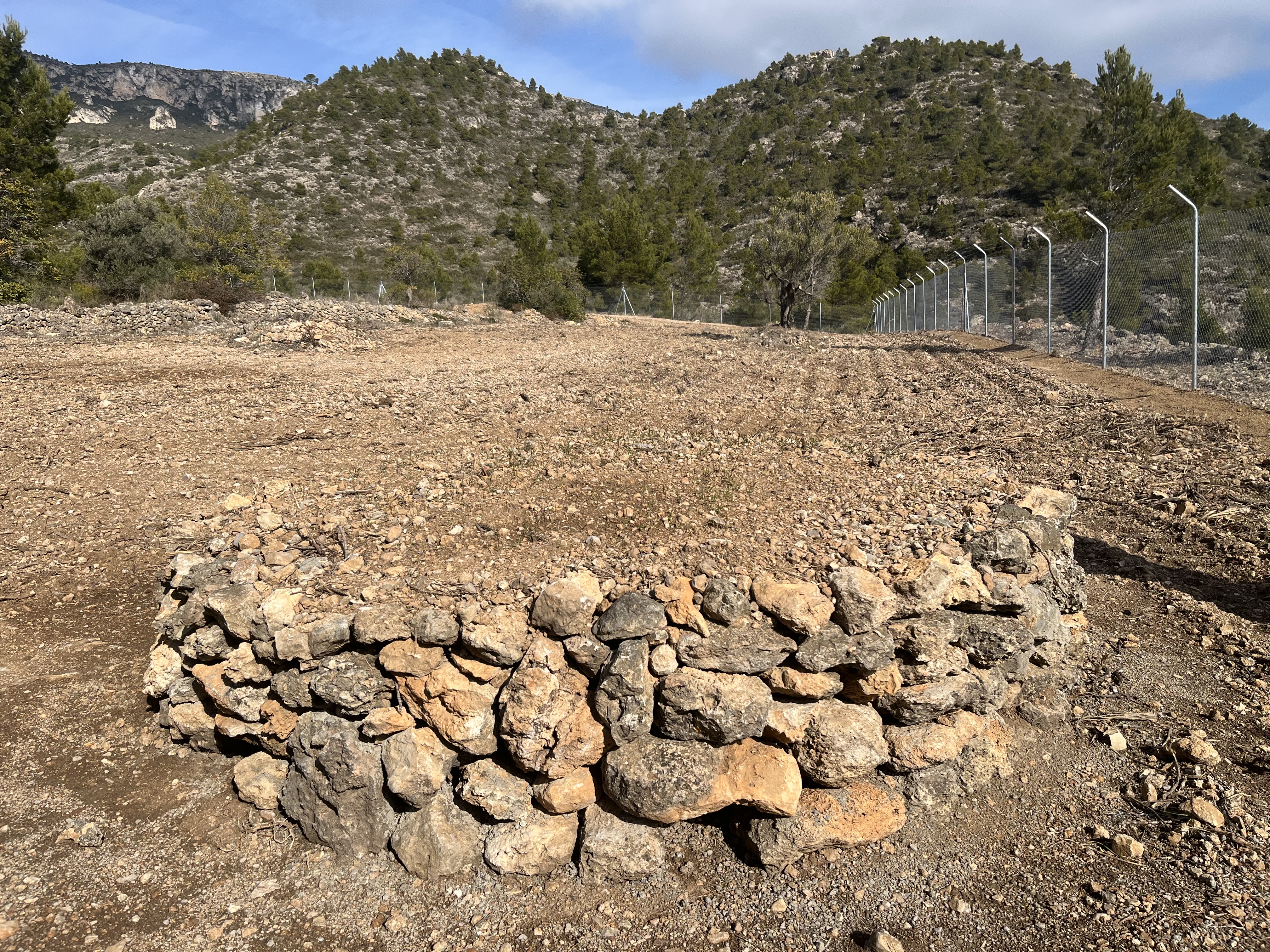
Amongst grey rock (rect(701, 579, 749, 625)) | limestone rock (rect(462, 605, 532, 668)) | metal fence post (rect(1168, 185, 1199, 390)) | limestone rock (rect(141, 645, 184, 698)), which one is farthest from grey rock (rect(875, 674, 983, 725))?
metal fence post (rect(1168, 185, 1199, 390))

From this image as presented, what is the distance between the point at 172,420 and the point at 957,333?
65.1ft

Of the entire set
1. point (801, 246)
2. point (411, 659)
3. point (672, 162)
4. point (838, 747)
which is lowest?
point (838, 747)

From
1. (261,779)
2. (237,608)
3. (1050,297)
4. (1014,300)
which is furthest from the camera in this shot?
(1014,300)

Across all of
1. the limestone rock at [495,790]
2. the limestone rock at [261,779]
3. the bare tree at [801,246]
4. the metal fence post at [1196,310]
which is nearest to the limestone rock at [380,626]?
the limestone rock at [495,790]

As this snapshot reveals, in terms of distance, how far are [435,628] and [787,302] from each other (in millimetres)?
20807

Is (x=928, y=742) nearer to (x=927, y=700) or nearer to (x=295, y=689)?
(x=927, y=700)

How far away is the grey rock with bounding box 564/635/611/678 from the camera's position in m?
3.23

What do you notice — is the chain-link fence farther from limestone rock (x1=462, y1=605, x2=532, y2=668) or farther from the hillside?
the hillside

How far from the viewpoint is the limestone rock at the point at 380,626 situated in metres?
3.33

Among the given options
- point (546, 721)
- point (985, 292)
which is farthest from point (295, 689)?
point (985, 292)

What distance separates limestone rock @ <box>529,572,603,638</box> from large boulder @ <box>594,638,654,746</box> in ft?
0.80

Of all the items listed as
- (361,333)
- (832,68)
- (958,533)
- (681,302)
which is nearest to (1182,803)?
(958,533)

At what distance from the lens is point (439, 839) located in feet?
10.4

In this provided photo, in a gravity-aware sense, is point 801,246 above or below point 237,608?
above
